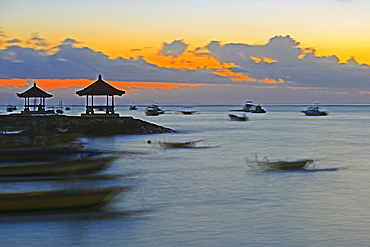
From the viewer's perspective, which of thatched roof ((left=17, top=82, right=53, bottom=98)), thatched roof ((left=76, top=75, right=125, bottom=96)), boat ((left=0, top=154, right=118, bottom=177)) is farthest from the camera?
thatched roof ((left=17, top=82, right=53, bottom=98))

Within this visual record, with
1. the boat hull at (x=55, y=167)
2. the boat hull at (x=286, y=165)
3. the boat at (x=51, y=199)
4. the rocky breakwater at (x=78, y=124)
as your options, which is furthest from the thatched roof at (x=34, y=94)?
the boat at (x=51, y=199)

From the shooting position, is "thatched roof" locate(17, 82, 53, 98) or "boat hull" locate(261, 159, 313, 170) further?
"thatched roof" locate(17, 82, 53, 98)

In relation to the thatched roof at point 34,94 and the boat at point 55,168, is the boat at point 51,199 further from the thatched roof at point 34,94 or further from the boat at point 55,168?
the thatched roof at point 34,94

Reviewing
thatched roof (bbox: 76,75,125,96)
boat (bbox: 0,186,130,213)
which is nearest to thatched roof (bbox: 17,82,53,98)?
thatched roof (bbox: 76,75,125,96)

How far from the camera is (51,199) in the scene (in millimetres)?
12656

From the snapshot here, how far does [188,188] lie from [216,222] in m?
5.78

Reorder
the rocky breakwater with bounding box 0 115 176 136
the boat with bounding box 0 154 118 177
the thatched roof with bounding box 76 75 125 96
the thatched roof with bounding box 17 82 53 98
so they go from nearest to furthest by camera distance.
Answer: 1. the boat with bounding box 0 154 118 177
2. the thatched roof with bounding box 76 75 125 96
3. the rocky breakwater with bounding box 0 115 176 136
4. the thatched roof with bounding box 17 82 53 98

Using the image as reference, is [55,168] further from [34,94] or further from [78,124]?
[34,94]

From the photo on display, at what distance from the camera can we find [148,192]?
60.1ft

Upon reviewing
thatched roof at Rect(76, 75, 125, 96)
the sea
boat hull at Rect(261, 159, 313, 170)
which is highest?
thatched roof at Rect(76, 75, 125, 96)

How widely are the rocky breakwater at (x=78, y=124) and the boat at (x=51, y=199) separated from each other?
27.1 m

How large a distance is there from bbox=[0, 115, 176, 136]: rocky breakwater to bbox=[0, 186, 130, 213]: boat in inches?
1067

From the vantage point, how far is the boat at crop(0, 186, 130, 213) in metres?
12.5

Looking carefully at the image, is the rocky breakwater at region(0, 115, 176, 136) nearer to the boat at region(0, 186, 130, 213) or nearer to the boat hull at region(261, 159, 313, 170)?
the boat hull at region(261, 159, 313, 170)
